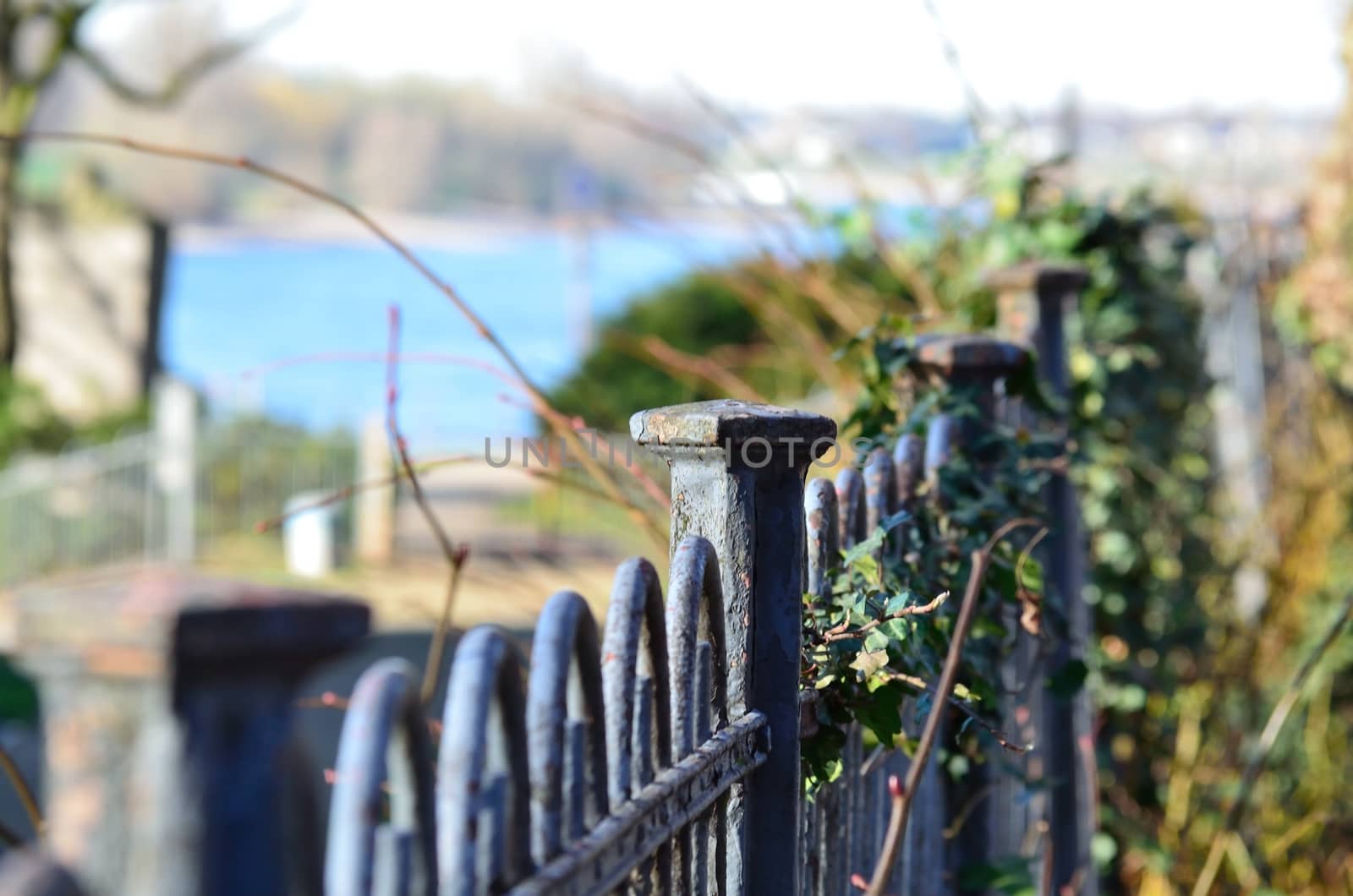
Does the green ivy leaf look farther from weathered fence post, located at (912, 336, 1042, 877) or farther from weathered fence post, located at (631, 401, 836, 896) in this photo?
weathered fence post, located at (912, 336, 1042, 877)

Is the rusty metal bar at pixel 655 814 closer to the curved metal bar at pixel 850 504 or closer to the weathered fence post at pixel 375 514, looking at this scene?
the curved metal bar at pixel 850 504

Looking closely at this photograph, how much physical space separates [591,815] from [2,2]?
44.4ft

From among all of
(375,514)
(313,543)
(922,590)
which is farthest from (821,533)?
(375,514)

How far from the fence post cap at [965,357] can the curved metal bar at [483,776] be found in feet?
5.10

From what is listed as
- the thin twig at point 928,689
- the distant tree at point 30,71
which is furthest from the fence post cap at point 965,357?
the distant tree at point 30,71

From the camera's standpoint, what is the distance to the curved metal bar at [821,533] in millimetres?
1631

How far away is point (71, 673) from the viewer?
57 centimetres

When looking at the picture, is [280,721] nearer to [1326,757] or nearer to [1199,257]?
[1326,757]

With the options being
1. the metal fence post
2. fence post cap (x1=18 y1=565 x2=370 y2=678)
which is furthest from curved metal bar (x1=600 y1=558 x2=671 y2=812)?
the metal fence post

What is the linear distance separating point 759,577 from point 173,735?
37.9 inches

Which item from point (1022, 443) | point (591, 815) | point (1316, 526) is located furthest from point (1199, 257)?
point (591, 815)

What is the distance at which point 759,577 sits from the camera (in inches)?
57.7

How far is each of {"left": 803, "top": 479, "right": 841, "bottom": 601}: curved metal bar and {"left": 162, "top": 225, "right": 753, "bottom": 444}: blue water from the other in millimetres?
920

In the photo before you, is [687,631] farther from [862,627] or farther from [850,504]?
[850,504]
